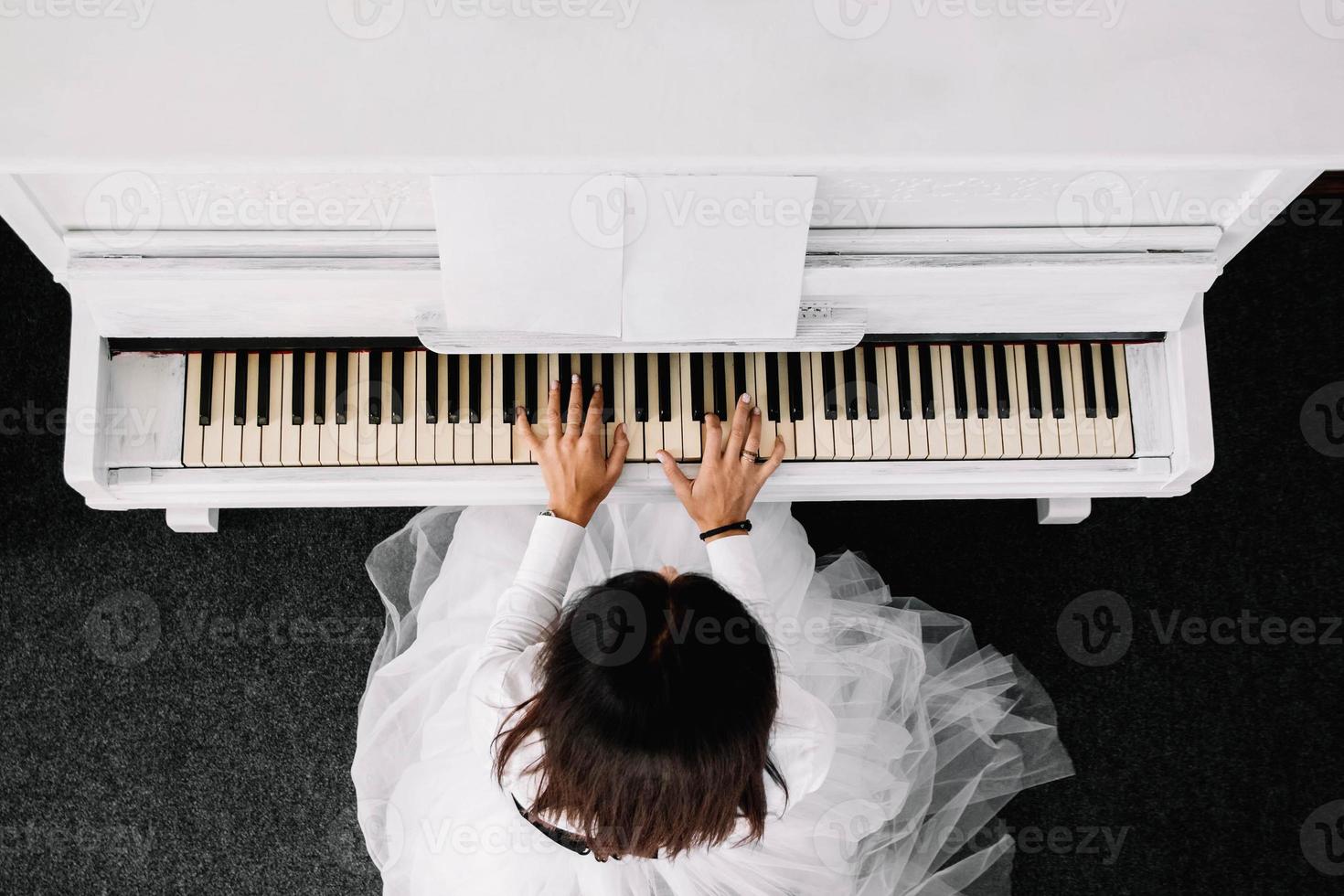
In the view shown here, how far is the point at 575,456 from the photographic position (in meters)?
1.37

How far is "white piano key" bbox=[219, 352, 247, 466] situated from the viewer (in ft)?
4.52

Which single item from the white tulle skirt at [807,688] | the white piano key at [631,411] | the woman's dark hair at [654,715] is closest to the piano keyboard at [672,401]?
the white piano key at [631,411]

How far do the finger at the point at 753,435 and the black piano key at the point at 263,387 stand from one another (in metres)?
0.70

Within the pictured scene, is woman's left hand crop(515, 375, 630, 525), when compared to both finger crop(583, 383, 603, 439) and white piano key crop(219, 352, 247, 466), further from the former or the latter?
white piano key crop(219, 352, 247, 466)

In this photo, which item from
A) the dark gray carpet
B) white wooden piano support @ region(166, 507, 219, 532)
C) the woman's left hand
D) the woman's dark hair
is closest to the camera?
the woman's dark hair

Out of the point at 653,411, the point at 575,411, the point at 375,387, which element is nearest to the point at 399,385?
the point at 375,387

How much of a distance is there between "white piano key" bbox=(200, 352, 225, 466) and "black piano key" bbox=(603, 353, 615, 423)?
0.54 meters

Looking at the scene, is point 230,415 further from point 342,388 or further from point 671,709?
point 671,709

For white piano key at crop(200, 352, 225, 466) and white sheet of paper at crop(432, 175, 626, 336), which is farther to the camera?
white piano key at crop(200, 352, 225, 466)

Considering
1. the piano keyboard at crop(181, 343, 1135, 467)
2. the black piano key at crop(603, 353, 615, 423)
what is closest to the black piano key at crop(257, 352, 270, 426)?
the piano keyboard at crop(181, 343, 1135, 467)

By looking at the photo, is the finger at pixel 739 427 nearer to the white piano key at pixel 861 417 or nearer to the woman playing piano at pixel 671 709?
the woman playing piano at pixel 671 709

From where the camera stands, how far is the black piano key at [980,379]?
1432 millimetres

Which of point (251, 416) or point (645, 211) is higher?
point (645, 211)

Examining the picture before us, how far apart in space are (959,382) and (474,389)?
0.73m
